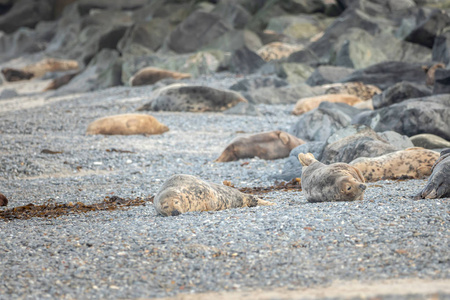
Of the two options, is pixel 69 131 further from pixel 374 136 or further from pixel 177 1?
→ pixel 177 1

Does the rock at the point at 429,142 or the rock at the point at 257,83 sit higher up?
the rock at the point at 429,142

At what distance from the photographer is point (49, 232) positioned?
4.18 m

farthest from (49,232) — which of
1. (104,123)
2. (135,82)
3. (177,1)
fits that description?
(177,1)

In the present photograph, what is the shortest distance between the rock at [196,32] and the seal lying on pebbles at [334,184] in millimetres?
19063

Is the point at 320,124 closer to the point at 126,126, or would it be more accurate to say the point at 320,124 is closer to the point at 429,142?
the point at 429,142

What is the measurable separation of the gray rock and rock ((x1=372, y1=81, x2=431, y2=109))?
159 cm

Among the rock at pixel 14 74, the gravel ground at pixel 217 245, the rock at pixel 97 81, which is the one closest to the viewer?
the gravel ground at pixel 217 245

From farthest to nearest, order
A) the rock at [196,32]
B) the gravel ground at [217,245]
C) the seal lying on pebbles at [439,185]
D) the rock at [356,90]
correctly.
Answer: the rock at [196,32] < the rock at [356,90] < the seal lying on pebbles at [439,185] < the gravel ground at [217,245]

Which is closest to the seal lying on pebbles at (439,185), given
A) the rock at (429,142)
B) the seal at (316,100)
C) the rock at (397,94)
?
the rock at (429,142)

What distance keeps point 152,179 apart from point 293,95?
7762 mm

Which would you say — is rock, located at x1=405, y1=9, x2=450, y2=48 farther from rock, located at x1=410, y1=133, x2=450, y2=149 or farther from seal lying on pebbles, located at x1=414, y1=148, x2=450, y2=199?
seal lying on pebbles, located at x1=414, y1=148, x2=450, y2=199

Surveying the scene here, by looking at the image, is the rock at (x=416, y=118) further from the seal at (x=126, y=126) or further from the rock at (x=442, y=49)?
the rock at (x=442, y=49)

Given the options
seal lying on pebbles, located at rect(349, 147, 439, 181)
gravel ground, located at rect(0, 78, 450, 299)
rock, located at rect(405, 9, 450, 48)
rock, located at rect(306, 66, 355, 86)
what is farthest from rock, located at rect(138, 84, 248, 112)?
rock, located at rect(405, 9, 450, 48)

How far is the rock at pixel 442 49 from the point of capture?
53.1ft
